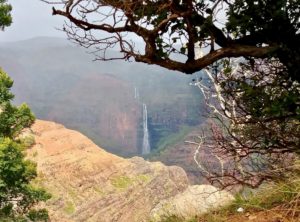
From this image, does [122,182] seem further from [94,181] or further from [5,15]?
[5,15]

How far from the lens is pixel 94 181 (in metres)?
43.5

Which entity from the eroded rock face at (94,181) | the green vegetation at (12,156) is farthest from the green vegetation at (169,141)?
the green vegetation at (12,156)

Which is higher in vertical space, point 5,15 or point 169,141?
point 5,15

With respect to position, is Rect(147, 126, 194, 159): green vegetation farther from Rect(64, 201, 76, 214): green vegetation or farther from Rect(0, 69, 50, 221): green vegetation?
Rect(0, 69, 50, 221): green vegetation

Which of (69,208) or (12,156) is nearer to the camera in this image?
(12,156)

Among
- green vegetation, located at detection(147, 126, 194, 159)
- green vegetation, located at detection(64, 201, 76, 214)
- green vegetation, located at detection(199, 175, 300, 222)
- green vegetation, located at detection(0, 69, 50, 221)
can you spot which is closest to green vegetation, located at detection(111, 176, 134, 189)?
green vegetation, located at detection(64, 201, 76, 214)

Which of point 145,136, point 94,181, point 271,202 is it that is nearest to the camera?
point 271,202

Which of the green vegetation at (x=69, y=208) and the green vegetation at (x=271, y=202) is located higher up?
the green vegetation at (x=271, y=202)

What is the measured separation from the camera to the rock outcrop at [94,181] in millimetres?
38656

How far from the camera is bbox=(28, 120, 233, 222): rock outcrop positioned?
3866 cm

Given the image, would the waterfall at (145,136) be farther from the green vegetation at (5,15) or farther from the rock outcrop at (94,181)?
the green vegetation at (5,15)

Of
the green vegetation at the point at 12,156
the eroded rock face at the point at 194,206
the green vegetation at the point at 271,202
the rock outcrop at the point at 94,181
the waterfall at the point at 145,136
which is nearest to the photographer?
the green vegetation at the point at 271,202

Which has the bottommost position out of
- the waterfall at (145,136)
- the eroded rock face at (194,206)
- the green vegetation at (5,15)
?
the waterfall at (145,136)

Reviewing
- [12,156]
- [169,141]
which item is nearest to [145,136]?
[169,141]
